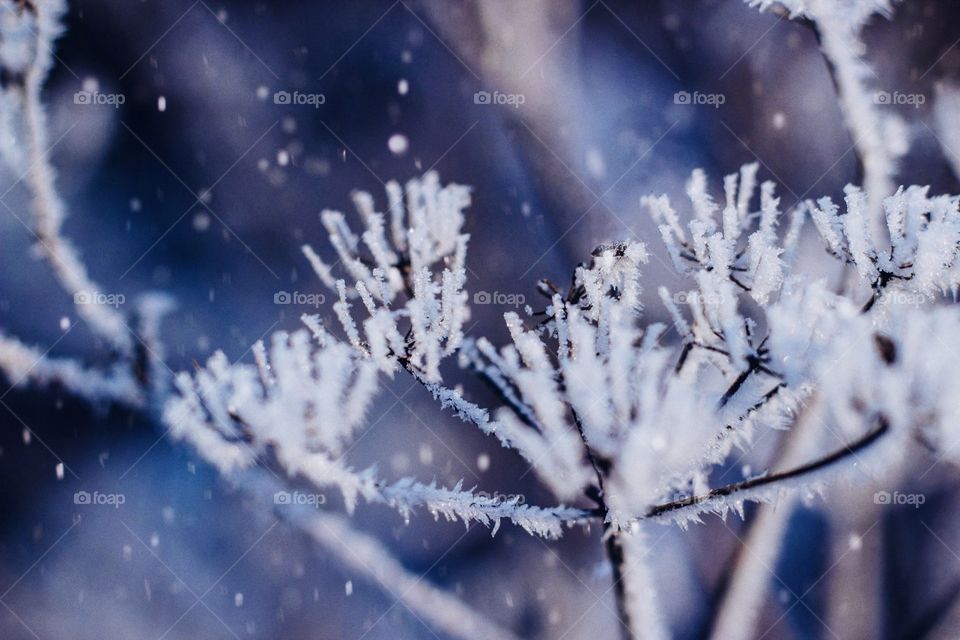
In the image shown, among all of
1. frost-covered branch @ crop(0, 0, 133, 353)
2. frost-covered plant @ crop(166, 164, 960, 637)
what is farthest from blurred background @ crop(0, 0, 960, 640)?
frost-covered plant @ crop(166, 164, 960, 637)

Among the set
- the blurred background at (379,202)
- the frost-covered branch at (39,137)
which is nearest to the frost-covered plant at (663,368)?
the blurred background at (379,202)

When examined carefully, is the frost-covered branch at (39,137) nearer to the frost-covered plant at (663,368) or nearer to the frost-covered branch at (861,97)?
the frost-covered plant at (663,368)

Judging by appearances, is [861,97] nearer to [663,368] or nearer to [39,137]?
[663,368]

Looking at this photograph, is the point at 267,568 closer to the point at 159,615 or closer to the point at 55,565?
the point at 159,615

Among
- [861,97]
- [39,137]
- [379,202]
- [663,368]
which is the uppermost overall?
[861,97]

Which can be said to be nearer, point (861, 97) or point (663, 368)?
point (663, 368)

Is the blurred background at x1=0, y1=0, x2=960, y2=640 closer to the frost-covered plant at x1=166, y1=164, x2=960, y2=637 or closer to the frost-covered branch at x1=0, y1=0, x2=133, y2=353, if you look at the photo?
the frost-covered branch at x1=0, y1=0, x2=133, y2=353

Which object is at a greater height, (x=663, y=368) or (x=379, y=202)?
(x=379, y=202)

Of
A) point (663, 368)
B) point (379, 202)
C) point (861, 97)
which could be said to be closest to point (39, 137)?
point (379, 202)

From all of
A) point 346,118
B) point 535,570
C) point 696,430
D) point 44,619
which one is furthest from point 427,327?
point 44,619
